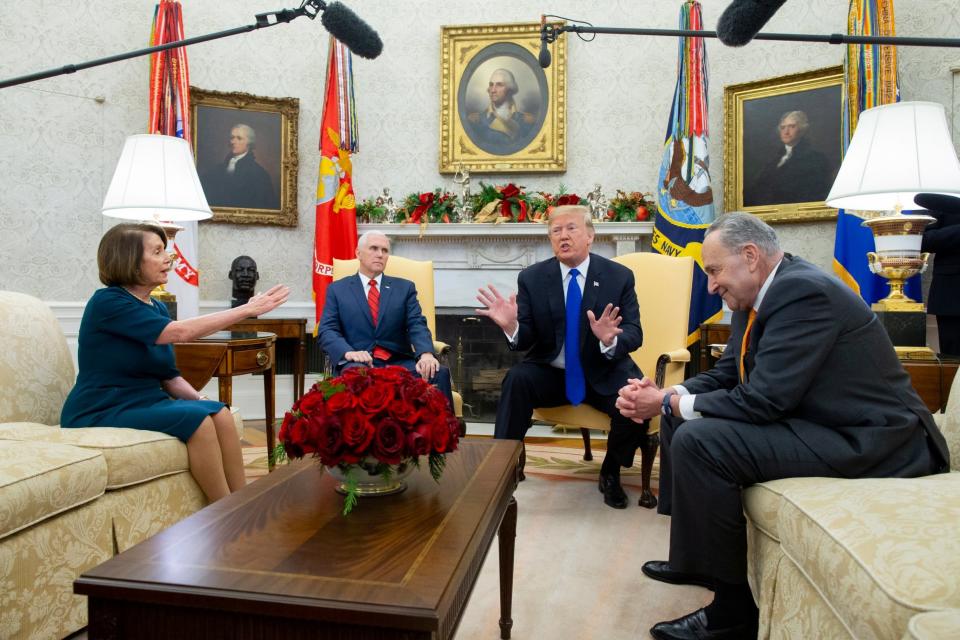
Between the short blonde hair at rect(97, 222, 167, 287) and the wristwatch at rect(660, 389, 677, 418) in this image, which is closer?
the wristwatch at rect(660, 389, 677, 418)

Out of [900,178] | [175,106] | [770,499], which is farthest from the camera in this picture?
[175,106]

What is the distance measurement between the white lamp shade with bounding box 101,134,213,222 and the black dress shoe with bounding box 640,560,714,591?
9.39ft

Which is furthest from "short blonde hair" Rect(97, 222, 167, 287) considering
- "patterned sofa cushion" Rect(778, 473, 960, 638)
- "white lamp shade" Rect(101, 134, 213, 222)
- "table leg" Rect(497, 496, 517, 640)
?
"patterned sofa cushion" Rect(778, 473, 960, 638)

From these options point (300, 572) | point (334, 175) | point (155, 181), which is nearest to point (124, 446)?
point (300, 572)

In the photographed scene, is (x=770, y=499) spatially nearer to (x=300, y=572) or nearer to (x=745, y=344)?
(x=745, y=344)

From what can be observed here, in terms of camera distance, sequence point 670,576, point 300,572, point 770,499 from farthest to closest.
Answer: point 670,576, point 770,499, point 300,572

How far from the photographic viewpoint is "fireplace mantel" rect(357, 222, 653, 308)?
18.0 ft

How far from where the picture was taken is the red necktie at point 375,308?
3.79 meters

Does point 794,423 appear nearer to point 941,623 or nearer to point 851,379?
point 851,379

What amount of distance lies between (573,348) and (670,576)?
1324 mm

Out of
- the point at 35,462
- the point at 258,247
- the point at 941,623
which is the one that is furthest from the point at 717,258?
the point at 258,247

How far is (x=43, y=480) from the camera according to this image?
1867 mm

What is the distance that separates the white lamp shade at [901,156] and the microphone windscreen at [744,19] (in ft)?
4.57

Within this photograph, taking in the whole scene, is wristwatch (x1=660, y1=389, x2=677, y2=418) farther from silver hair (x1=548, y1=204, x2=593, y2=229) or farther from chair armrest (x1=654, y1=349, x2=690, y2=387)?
silver hair (x1=548, y1=204, x2=593, y2=229)
